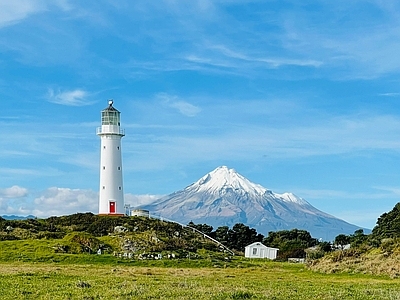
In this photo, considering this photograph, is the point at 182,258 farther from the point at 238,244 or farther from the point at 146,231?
the point at 238,244

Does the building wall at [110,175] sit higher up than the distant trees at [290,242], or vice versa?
the building wall at [110,175]

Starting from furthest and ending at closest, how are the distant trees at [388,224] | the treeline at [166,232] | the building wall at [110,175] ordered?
the building wall at [110,175], the distant trees at [388,224], the treeline at [166,232]

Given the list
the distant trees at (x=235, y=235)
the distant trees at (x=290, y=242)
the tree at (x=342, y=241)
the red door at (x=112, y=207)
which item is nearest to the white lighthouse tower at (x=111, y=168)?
the red door at (x=112, y=207)

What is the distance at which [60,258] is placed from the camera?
1763 inches

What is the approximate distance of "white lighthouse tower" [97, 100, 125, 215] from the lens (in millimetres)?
76688

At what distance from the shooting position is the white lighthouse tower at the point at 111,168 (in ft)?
252

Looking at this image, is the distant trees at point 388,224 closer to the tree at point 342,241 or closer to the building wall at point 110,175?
the tree at point 342,241

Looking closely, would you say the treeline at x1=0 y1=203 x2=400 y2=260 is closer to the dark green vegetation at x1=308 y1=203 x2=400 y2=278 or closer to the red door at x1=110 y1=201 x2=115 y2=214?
the red door at x1=110 y1=201 x2=115 y2=214

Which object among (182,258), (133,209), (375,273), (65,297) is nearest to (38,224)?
(133,209)

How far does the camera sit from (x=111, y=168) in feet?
254

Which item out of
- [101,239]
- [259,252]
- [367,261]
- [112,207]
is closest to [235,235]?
[259,252]

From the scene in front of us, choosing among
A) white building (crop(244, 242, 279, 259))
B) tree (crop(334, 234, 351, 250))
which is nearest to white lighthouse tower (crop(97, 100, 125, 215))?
white building (crop(244, 242, 279, 259))

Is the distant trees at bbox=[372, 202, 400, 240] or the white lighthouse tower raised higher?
the white lighthouse tower

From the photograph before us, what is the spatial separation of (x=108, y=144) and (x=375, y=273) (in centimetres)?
Answer: 4611
